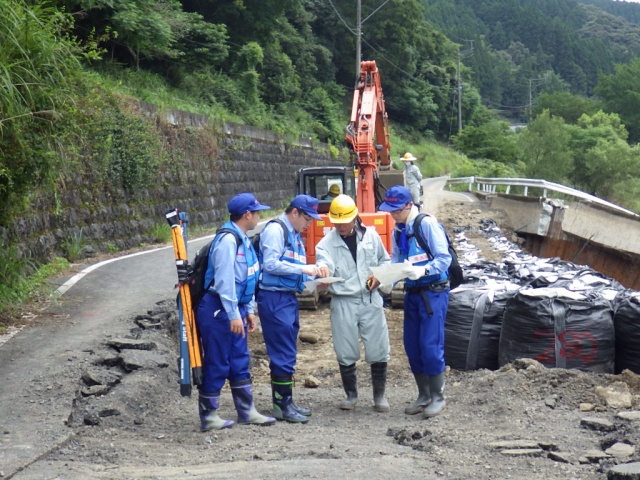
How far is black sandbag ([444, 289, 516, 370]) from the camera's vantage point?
7.87 metres

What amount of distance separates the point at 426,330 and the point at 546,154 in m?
34.1

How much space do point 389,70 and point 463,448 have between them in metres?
63.8

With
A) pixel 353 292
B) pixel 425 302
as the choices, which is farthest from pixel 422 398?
pixel 353 292

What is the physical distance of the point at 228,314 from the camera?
605cm

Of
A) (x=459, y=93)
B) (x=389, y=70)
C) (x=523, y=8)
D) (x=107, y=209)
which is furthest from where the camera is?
(x=523, y=8)

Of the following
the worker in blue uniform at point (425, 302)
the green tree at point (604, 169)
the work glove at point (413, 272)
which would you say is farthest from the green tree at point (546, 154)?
the work glove at point (413, 272)

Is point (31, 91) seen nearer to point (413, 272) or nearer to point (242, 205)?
point (242, 205)

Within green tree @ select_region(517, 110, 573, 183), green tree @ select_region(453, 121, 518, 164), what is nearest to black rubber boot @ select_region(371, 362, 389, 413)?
green tree @ select_region(517, 110, 573, 183)

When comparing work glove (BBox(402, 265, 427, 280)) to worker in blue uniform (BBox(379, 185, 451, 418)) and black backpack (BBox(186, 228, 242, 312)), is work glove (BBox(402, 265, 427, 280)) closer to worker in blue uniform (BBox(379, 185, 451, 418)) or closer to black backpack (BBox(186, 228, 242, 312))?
worker in blue uniform (BBox(379, 185, 451, 418))

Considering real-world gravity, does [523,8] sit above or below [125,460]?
above

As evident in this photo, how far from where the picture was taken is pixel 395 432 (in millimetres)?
6109

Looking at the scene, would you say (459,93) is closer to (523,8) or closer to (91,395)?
(91,395)

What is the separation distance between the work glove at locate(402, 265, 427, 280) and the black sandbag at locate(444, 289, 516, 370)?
5.20 feet

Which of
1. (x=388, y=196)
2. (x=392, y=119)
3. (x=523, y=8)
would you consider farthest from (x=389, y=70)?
(x=523, y=8)
